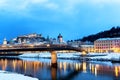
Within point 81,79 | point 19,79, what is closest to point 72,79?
point 81,79

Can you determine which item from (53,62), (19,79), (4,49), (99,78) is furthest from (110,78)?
(4,49)

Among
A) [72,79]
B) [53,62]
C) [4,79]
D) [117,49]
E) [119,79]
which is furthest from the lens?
[117,49]

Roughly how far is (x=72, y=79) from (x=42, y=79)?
20.0 ft

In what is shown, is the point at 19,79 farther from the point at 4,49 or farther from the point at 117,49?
the point at 117,49

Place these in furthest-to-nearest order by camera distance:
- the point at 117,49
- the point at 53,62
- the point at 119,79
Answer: the point at 117,49
the point at 53,62
the point at 119,79

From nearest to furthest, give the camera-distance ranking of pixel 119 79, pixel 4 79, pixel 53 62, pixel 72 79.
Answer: pixel 4 79, pixel 119 79, pixel 72 79, pixel 53 62

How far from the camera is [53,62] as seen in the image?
93.2 meters

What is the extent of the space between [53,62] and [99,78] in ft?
119

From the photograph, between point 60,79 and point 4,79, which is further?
point 60,79

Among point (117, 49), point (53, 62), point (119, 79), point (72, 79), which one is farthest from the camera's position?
point (117, 49)

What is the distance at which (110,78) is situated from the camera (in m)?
57.1

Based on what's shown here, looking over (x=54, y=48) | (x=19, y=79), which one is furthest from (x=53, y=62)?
(x=19, y=79)

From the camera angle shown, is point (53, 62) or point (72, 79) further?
point (53, 62)

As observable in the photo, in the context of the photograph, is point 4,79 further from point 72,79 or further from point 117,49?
point 117,49
